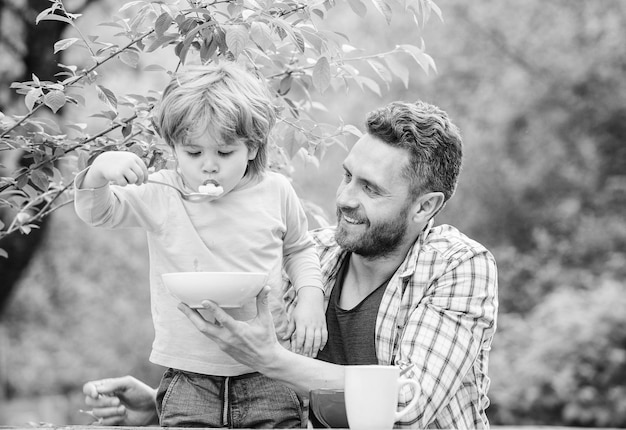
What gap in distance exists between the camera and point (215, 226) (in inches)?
78.6

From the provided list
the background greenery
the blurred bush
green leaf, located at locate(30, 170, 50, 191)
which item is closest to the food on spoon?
green leaf, located at locate(30, 170, 50, 191)

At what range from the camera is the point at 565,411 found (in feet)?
20.9

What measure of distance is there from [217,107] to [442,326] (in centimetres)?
72

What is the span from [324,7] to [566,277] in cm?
702

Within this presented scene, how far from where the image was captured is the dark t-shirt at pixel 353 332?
2.34 meters

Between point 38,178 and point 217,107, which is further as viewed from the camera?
point 38,178

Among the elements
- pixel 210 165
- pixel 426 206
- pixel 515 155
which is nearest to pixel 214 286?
pixel 210 165

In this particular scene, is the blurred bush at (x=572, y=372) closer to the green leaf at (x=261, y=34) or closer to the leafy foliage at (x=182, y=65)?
the leafy foliage at (x=182, y=65)

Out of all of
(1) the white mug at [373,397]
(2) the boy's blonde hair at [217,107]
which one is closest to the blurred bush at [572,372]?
(2) the boy's blonde hair at [217,107]

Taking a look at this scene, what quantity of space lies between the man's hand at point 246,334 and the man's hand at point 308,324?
0.17 meters

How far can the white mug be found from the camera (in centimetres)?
155

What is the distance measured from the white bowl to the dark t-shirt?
27.7 inches

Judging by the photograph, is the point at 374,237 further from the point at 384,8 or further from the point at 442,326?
the point at 384,8

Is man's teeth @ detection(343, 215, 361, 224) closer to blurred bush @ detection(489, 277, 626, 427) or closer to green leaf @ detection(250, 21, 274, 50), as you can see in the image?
green leaf @ detection(250, 21, 274, 50)
